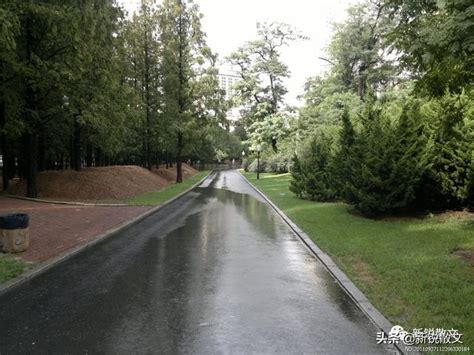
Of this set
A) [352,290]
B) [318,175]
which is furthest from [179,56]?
[352,290]

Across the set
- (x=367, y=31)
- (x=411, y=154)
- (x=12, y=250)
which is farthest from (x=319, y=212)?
(x=367, y=31)

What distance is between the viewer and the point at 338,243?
10031 millimetres

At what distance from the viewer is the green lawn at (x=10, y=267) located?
7259 millimetres

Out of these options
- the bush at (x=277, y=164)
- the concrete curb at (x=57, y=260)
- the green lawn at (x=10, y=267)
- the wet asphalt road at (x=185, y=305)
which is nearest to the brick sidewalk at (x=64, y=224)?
the concrete curb at (x=57, y=260)

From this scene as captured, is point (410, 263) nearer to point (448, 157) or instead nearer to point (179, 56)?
point (448, 157)

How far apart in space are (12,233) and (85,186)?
14567 millimetres

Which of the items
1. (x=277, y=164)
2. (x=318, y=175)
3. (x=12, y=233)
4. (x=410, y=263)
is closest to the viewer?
(x=410, y=263)

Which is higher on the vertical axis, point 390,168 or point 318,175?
point 390,168

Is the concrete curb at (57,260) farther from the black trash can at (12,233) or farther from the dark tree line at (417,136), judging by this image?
the dark tree line at (417,136)

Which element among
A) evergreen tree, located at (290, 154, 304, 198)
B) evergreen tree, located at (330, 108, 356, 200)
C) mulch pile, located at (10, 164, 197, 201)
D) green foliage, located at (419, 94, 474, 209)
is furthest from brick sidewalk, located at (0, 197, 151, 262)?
green foliage, located at (419, 94, 474, 209)

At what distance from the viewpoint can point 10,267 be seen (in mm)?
7738

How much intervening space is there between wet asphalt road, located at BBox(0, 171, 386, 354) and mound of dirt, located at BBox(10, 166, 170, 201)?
12.9m

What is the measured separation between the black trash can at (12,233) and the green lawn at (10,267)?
342mm

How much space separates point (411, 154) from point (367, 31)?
94.6 ft
